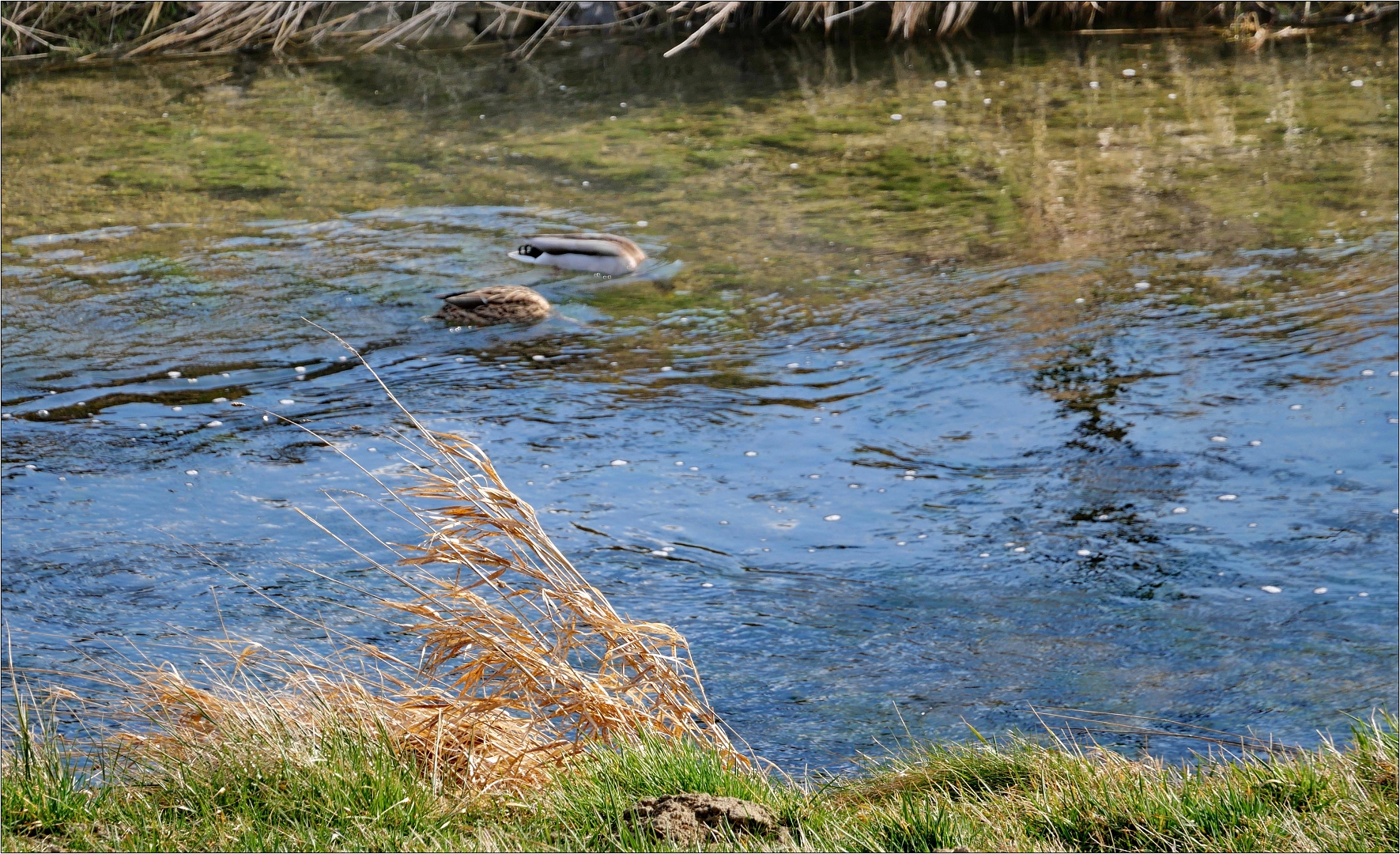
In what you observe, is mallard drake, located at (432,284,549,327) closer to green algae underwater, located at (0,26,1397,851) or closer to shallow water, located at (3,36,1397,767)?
shallow water, located at (3,36,1397,767)

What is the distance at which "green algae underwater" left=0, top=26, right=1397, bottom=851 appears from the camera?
3.65 m

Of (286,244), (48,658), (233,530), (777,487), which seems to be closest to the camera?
(48,658)

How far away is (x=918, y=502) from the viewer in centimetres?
717

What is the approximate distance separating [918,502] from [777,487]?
80cm

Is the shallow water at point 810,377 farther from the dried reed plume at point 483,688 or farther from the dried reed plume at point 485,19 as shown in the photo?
the dried reed plume at point 485,19

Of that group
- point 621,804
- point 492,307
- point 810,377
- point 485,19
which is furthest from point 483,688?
point 485,19

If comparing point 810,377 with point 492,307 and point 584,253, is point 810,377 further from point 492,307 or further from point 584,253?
point 584,253

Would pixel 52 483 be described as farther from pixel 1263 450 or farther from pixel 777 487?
pixel 1263 450

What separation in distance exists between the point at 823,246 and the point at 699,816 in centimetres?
822

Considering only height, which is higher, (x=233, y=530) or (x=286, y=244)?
(x=286, y=244)

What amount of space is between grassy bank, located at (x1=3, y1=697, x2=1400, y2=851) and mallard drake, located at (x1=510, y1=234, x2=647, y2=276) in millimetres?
6934

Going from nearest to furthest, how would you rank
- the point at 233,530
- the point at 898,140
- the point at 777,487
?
the point at 233,530
the point at 777,487
the point at 898,140

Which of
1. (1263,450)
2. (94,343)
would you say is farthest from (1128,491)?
(94,343)

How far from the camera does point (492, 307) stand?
32.2 feet
